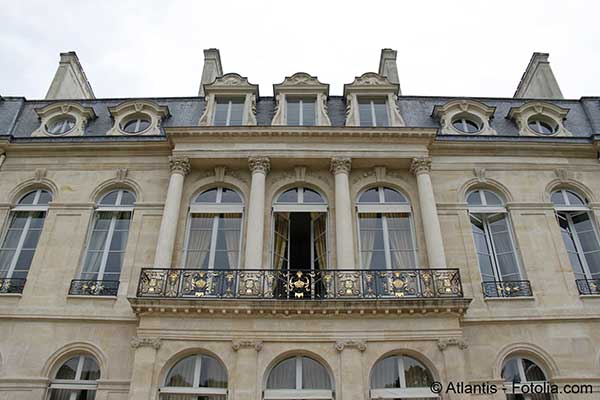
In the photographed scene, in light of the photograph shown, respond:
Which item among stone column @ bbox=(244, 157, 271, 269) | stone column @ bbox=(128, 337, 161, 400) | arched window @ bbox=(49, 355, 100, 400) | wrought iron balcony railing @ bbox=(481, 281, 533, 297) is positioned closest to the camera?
stone column @ bbox=(128, 337, 161, 400)

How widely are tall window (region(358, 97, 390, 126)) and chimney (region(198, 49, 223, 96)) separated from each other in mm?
5126

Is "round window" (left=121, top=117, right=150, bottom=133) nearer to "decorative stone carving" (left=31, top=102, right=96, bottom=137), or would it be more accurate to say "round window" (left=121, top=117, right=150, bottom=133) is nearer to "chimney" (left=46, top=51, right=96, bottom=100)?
"decorative stone carving" (left=31, top=102, right=96, bottom=137)

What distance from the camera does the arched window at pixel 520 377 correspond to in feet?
28.1

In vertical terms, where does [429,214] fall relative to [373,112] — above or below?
below

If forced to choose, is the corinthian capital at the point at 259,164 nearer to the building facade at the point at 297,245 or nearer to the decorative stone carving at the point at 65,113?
the building facade at the point at 297,245

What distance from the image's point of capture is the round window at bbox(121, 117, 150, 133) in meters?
12.4

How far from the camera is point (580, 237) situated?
1067 centimetres

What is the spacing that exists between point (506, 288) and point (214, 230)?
21.1ft

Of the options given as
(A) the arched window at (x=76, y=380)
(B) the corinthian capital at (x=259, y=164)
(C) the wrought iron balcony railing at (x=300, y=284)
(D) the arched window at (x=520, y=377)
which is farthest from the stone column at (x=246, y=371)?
(D) the arched window at (x=520, y=377)

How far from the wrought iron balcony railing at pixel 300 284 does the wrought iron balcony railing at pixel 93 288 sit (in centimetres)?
117

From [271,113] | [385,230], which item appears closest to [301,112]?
[271,113]

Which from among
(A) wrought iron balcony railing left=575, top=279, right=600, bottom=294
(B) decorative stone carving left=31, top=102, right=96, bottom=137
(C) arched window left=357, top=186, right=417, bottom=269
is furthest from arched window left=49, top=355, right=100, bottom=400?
(A) wrought iron balcony railing left=575, top=279, right=600, bottom=294

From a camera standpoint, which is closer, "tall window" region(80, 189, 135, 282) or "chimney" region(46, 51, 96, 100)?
"tall window" region(80, 189, 135, 282)

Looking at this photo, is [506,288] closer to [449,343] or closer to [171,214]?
[449,343]
